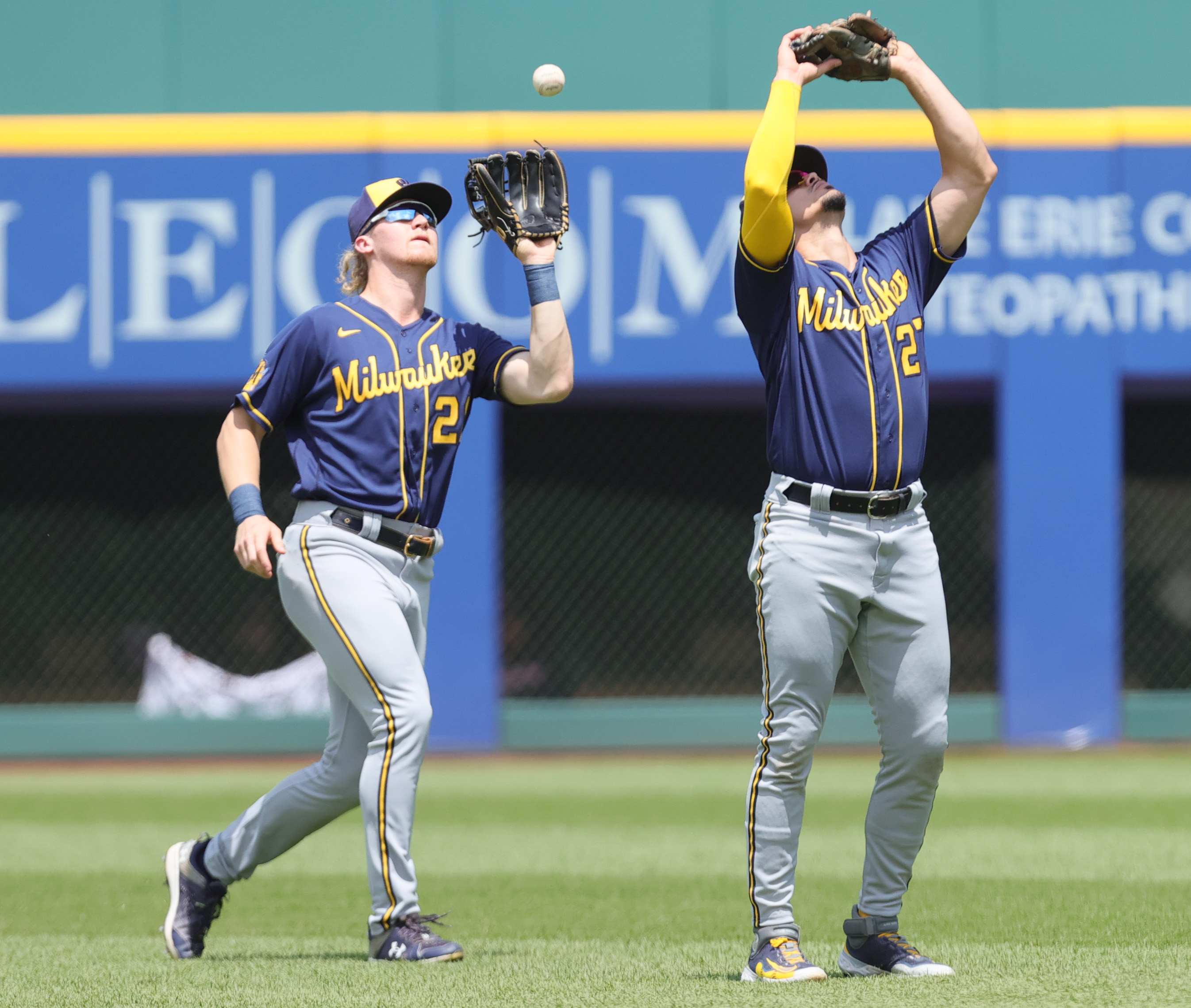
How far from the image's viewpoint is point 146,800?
8969 mm

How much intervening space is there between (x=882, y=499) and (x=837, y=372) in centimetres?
34

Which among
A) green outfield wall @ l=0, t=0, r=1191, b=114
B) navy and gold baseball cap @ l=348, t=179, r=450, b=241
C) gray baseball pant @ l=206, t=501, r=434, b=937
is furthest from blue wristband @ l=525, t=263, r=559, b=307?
green outfield wall @ l=0, t=0, r=1191, b=114

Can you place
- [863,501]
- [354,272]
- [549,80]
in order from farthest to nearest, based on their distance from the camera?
→ [549,80], [354,272], [863,501]

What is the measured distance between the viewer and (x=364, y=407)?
4.36m

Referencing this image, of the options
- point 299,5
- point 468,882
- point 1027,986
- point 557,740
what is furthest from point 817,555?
point 299,5

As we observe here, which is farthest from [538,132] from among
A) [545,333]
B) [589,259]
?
[545,333]

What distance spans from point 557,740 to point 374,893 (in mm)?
7155

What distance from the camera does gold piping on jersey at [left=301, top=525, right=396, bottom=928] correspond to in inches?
163

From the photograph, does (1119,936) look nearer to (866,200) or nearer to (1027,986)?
(1027,986)

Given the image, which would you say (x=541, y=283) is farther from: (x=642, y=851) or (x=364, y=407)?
(x=642, y=851)

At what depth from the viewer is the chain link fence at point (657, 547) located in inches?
457

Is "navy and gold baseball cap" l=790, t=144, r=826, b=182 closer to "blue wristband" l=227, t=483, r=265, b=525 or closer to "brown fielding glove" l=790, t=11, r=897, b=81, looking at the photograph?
"brown fielding glove" l=790, t=11, r=897, b=81

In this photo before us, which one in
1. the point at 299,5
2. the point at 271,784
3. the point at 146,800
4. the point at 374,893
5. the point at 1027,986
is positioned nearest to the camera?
the point at 1027,986

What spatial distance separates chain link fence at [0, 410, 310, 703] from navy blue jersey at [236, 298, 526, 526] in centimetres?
716
